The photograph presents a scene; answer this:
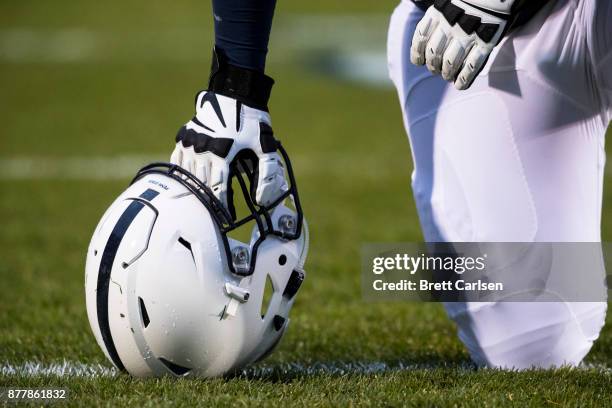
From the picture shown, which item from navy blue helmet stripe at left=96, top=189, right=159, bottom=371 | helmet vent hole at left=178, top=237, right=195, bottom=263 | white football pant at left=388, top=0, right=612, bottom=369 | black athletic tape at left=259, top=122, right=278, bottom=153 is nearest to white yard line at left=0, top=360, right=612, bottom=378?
white football pant at left=388, top=0, right=612, bottom=369

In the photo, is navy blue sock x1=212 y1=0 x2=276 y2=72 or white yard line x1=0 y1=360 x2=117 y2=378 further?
white yard line x1=0 y1=360 x2=117 y2=378

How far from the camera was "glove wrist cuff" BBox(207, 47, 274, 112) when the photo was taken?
2.75m

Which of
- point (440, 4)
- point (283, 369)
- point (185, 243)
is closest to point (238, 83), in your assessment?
point (185, 243)

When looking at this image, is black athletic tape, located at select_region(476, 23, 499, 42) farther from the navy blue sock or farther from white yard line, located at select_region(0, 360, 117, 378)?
white yard line, located at select_region(0, 360, 117, 378)

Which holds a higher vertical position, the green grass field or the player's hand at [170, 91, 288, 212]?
the player's hand at [170, 91, 288, 212]

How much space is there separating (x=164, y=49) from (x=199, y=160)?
1173 centimetres

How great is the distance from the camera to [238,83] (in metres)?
2.76

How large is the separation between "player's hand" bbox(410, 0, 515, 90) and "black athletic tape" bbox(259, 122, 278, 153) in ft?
1.50

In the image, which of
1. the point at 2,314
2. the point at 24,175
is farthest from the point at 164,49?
the point at 2,314

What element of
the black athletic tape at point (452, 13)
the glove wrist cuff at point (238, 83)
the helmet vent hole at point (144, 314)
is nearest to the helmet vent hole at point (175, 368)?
the helmet vent hole at point (144, 314)

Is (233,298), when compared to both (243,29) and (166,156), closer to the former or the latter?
(243,29)

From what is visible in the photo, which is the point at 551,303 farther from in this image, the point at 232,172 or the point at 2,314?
the point at 2,314

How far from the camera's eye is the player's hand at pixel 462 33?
2.66m

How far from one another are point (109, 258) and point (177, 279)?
0.19 meters
